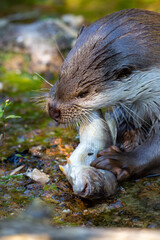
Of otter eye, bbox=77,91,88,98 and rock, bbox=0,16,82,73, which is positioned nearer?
otter eye, bbox=77,91,88,98

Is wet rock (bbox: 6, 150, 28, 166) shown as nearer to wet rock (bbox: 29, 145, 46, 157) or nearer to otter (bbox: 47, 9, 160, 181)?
wet rock (bbox: 29, 145, 46, 157)

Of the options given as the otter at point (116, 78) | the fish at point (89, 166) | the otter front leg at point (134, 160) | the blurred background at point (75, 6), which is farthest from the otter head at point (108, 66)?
the blurred background at point (75, 6)

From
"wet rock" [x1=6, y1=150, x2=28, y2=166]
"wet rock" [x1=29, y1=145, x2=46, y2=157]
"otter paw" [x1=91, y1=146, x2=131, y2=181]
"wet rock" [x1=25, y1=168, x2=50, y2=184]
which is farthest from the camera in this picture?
"wet rock" [x1=29, y1=145, x2=46, y2=157]

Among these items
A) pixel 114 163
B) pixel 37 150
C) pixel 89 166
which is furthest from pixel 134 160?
pixel 37 150

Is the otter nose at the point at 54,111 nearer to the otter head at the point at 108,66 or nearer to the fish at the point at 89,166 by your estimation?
the otter head at the point at 108,66

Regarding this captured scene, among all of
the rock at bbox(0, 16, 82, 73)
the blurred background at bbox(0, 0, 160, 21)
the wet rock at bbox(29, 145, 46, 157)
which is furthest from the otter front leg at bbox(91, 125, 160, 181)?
the blurred background at bbox(0, 0, 160, 21)

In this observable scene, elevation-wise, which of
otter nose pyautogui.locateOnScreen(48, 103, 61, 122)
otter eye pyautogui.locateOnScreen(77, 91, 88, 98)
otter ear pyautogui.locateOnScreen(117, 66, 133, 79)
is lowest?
otter nose pyautogui.locateOnScreen(48, 103, 61, 122)

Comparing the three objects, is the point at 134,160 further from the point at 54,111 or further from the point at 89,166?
the point at 54,111

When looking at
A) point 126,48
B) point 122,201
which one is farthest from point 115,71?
point 122,201

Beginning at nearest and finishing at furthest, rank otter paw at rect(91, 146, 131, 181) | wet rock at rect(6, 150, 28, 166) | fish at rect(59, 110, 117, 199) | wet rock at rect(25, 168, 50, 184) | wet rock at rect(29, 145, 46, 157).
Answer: fish at rect(59, 110, 117, 199) → otter paw at rect(91, 146, 131, 181) → wet rock at rect(25, 168, 50, 184) → wet rock at rect(6, 150, 28, 166) → wet rock at rect(29, 145, 46, 157)
